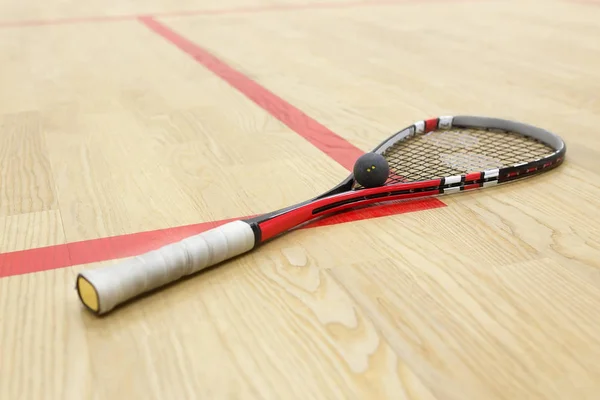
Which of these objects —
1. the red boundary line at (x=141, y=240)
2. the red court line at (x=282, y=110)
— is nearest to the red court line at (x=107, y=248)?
the red boundary line at (x=141, y=240)

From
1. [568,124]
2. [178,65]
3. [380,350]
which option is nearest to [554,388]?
[380,350]

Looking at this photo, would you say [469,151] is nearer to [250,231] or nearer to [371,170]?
[371,170]

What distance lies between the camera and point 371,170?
1.18 meters

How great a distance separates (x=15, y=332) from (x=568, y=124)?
4.60ft

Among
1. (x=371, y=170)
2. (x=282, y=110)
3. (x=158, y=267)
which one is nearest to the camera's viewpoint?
(x=158, y=267)

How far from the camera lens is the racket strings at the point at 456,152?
136 cm

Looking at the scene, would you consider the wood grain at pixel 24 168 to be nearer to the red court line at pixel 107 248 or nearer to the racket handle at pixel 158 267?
the red court line at pixel 107 248

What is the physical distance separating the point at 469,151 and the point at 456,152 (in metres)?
0.03

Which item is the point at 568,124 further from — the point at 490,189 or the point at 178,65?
the point at 178,65

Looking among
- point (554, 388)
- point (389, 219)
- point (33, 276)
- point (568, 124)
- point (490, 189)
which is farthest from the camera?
point (568, 124)

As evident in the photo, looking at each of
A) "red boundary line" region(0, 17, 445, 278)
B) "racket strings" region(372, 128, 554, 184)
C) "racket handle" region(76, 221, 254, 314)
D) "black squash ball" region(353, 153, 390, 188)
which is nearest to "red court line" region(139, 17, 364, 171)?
"red boundary line" region(0, 17, 445, 278)

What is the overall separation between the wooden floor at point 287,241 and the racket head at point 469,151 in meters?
0.04

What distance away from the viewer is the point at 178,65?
7.98 ft

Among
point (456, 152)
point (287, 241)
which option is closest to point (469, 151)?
point (456, 152)
